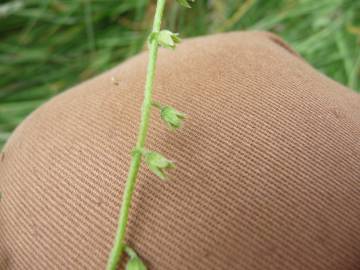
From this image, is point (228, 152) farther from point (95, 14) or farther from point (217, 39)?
point (95, 14)

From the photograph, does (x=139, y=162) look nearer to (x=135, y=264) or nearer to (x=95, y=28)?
(x=135, y=264)

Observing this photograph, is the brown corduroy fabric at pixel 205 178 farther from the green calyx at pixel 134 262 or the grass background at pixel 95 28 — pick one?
the grass background at pixel 95 28

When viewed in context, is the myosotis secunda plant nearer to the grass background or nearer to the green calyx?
the green calyx

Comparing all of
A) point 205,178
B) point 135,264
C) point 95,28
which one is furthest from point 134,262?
point 95,28

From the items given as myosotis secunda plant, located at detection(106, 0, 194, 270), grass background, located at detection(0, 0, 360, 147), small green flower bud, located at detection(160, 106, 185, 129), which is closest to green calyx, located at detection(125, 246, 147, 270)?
myosotis secunda plant, located at detection(106, 0, 194, 270)

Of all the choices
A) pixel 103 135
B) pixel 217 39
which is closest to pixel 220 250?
pixel 103 135
